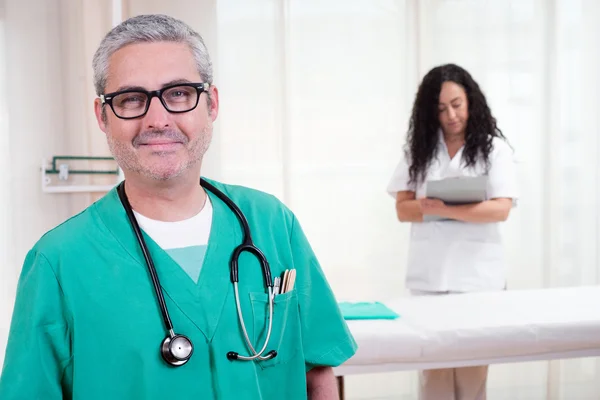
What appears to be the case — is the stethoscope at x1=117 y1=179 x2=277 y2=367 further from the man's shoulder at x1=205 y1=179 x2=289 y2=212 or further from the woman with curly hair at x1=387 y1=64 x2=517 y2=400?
the woman with curly hair at x1=387 y1=64 x2=517 y2=400

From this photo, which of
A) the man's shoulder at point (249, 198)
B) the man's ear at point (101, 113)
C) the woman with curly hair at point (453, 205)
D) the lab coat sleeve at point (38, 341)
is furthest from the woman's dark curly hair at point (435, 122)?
the lab coat sleeve at point (38, 341)

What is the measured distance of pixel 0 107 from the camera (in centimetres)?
254

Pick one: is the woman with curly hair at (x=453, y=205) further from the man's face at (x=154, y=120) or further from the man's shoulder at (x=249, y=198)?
the man's face at (x=154, y=120)

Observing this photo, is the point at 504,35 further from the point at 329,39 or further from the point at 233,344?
the point at 233,344

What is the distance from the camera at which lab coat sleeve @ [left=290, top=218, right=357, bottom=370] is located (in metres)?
1.04

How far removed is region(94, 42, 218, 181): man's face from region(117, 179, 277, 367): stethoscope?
0.29 feet

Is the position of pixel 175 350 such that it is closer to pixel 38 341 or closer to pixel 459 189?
pixel 38 341

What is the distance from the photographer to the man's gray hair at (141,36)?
0.91 m

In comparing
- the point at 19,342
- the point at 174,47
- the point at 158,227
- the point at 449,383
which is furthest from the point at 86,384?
the point at 449,383

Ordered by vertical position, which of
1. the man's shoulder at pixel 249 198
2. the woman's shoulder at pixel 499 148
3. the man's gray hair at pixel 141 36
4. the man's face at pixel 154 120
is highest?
the man's gray hair at pixel 141 36

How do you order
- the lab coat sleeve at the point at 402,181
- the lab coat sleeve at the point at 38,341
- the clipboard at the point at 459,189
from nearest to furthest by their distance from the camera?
the lab coat sleeve at the point at 38,341
the clipboard at the point at 459,189
the lab coat sleeve at the point at 402,181

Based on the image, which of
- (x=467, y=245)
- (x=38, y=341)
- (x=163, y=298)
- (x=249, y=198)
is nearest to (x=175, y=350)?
(x=163, y=298)

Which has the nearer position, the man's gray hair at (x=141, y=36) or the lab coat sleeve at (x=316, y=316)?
the man's gray hair at (x=141, y=36)

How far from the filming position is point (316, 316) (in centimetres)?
105
